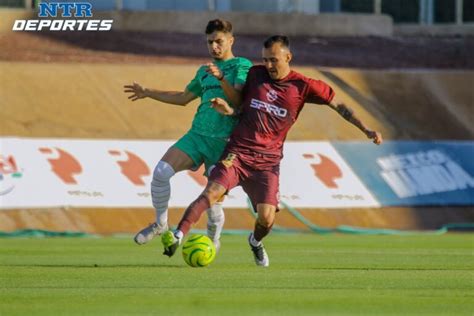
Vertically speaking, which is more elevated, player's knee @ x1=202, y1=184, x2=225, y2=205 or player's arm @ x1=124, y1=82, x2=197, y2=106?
player's arm @ x1=124, y1=82, x2=197, y2=106

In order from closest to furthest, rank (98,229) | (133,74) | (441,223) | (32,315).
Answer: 1. (32,315)
2. (98,229)
3. (441,223)
4. (133,74)

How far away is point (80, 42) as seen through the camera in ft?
127

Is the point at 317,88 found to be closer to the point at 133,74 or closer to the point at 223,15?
the point at 133,74

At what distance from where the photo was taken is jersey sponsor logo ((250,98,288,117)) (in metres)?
14.9

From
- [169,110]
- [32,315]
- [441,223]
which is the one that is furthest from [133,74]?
[32,315]

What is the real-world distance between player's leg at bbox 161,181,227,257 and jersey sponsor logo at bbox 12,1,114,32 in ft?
68.9

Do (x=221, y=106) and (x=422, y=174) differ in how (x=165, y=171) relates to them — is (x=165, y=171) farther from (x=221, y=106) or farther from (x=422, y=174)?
(x=422, y=174)

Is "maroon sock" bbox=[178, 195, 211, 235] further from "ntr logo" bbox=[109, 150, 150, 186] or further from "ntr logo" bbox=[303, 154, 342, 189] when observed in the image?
"ntr logo" bbox=[303, 154, 342, 189]

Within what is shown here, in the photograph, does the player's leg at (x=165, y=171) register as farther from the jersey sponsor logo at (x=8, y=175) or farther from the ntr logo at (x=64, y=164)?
the ntr logo at (x=64, y=164)

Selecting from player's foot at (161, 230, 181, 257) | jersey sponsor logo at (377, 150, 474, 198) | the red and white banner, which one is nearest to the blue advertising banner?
jersey sponsor logo at (377, 150, 474, 198)

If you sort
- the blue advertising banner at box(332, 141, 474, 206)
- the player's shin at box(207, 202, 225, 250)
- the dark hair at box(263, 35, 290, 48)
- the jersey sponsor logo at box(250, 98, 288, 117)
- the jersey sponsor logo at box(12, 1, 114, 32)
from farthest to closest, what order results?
the jersey sponsor logo at box(12, 1, 114, 32) < the blue advertising banner at box(332, 141, 474, 206) < the player's shin at box(207, 202, 225, 250) < the jersey sponsor logo at box(250, 98, 288, 117) < the dark hair at box(263, 35, 290, 48)

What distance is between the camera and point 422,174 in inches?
1034

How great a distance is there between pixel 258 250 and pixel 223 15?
24.6 metres

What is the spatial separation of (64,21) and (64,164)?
1340 centimetres
